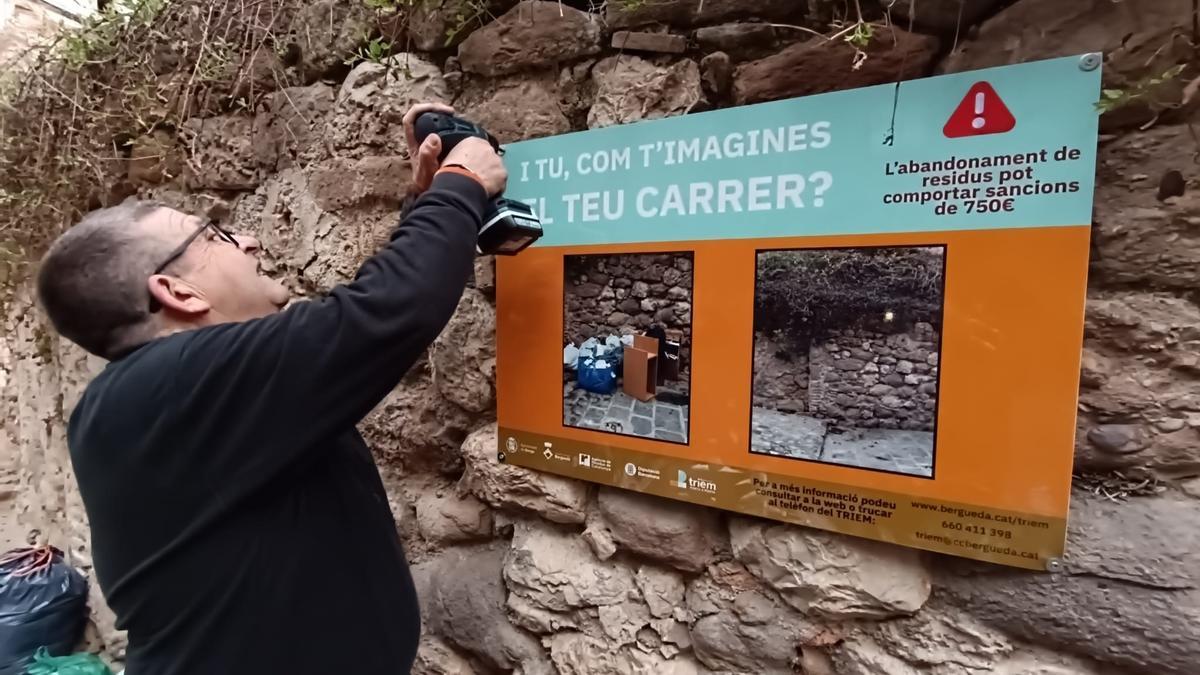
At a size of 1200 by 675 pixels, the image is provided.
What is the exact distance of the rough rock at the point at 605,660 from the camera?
1.02 meters

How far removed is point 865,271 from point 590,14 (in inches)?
24.1

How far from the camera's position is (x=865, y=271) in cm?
80

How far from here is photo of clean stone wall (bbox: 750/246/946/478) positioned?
78cm

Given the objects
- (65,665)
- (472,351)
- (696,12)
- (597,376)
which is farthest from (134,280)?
(65,665)

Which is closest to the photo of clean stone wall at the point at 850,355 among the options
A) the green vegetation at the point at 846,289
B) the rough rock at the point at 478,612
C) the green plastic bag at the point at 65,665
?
the green vegetation at the point at 846,289

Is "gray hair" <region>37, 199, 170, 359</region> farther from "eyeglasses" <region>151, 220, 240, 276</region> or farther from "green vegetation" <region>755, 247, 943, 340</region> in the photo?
"green vegetation" <region>755, 247, 943, 340</region>

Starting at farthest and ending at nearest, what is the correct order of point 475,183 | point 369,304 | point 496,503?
point 496,503 → point 475,183 → point 369,304

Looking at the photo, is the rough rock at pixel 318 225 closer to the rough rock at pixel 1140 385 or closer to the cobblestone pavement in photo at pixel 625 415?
the cobblestone pavement in photo at pixel 625 415

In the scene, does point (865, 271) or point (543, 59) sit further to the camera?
point (543, 59)

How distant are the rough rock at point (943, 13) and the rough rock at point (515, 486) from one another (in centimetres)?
83

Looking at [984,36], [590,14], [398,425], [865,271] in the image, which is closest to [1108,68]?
[984,36]

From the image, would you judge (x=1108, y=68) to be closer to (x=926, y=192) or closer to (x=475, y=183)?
(x=926, y=192)

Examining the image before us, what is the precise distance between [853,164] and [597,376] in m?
0.48

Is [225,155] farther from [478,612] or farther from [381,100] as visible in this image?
[478,612]
